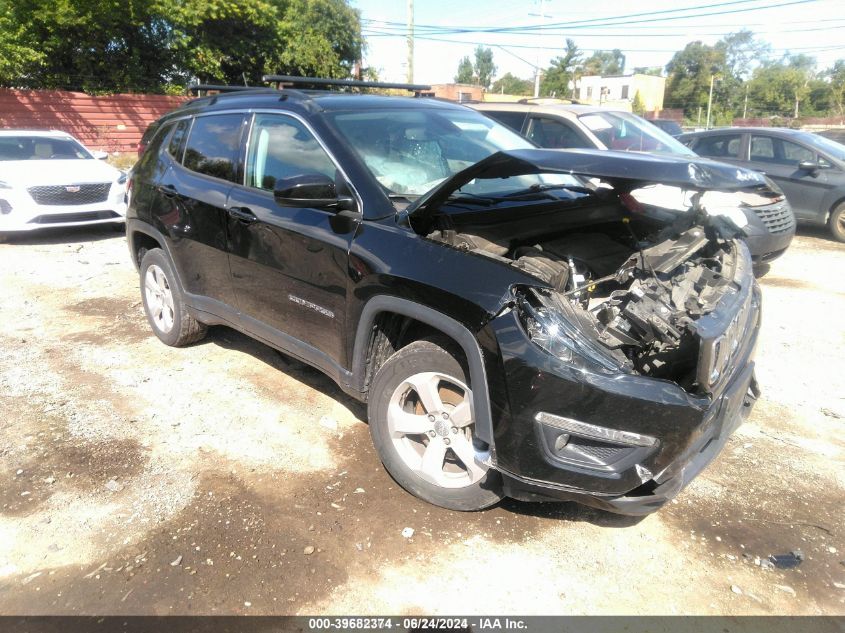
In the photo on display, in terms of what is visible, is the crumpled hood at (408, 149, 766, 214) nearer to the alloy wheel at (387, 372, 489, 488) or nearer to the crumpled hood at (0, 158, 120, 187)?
the alloy wheel at (387, 372, 489, 488)

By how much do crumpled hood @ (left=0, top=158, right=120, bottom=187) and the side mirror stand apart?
7323mm

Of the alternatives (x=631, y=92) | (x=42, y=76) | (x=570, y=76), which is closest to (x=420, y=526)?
(x=42, y=76)

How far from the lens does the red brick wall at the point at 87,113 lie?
752 inches

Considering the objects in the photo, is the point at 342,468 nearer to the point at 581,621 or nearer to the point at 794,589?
the point at 581,621

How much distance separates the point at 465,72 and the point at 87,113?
10434cm

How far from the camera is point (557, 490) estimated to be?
2566mm

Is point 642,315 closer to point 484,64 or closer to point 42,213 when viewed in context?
point 42,213

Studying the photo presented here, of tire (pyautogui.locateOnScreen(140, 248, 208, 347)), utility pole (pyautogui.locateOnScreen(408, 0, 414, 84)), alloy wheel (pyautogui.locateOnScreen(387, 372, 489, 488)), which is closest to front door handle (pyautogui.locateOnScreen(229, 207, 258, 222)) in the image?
tire (pyautogui.locateOnScreen(140, 248, 208, 347))

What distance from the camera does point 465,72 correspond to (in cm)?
11538

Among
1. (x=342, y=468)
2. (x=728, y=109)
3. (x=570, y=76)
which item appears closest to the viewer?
(x=342, y=468)

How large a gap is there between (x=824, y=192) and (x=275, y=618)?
978cm

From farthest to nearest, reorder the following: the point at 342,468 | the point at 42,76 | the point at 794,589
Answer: the point at 42,76 < the point at 342,468 < the point at 794,589

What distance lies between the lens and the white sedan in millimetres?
8586

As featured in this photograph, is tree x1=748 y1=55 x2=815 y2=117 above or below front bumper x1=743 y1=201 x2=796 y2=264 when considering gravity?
above
